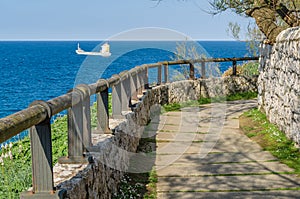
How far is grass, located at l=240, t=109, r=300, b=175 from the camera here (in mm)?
6645

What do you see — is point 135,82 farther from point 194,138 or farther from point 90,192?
point 90,192

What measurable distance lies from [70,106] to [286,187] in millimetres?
3363

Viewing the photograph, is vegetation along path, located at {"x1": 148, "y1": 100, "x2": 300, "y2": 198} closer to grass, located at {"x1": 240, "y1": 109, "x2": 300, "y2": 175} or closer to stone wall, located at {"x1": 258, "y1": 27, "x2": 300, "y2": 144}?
grass, located at {"x1": 240, "y1": 109, "x2": 300, "y2": 175}

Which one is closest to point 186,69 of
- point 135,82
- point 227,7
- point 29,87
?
point 227,7

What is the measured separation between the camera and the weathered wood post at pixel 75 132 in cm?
359

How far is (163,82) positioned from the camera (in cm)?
1266

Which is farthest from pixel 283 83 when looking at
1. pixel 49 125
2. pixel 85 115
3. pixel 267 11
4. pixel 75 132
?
pixel 49 125

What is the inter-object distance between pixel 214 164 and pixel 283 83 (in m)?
2.73

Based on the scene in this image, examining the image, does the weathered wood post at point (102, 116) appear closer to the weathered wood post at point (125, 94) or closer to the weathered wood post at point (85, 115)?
the weathered wood post at point (85, 115)

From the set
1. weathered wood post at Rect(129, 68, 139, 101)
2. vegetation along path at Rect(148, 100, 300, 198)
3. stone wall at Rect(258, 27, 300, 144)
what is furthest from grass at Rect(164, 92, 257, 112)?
weathered wood post at Rect(129, 68, 139, 101)

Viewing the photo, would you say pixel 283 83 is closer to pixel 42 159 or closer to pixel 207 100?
pixel 207 100

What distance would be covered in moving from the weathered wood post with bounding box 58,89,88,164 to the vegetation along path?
1870 mm

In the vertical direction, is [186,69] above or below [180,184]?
above

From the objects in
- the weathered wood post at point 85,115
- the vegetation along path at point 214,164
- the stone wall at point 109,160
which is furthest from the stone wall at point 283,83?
the weathered wood post at point 85,115
